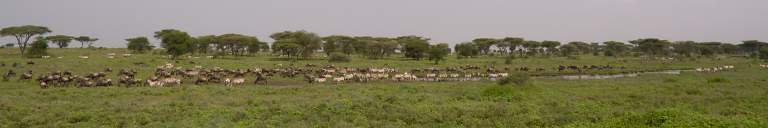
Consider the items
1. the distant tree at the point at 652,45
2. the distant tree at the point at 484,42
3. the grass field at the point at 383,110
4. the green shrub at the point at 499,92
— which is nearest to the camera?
the grass field at the point at 383,110

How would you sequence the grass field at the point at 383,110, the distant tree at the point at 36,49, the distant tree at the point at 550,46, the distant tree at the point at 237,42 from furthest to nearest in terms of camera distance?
the distant tree at the point at 550,46
the distant tree at the point at 237,42
the distant tree at the point at 36,49
the grass field at the point at 383,110

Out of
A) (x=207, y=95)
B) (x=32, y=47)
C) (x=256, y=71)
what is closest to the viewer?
(x=207, y=95)

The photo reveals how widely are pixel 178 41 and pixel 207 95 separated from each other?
30.1 meters

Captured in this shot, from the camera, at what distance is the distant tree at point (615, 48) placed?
244 ft

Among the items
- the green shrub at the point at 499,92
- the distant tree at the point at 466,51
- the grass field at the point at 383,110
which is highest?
the distant tree at the point at 466,51

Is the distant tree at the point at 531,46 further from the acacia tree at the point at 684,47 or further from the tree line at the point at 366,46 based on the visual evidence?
the acacia tree at the point at 684,47

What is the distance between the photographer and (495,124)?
36.6ft

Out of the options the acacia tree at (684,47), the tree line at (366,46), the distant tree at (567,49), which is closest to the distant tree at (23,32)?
the tree line at (366,46)

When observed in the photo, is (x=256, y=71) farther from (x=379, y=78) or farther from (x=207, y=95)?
(x=207, y=95)

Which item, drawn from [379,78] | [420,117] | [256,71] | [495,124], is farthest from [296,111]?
[256,71]

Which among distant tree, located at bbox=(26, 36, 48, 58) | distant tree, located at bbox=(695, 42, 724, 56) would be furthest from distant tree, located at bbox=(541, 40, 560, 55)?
distant tree, located at bbox=(26, 36, 48, 58)

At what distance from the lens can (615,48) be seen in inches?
3046

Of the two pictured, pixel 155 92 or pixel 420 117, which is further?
pixel 155 92

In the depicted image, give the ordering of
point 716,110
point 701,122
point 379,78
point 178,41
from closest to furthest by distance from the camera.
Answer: point 701,122, point 716,110, point 379,78, point 178,41
